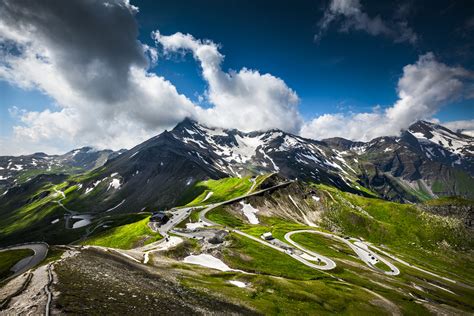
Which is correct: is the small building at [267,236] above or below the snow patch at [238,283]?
above

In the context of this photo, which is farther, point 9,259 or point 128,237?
point 128,237

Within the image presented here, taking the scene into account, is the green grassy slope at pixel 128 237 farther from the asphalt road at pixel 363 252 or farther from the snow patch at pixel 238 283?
the asphalt road at pixel 363 252

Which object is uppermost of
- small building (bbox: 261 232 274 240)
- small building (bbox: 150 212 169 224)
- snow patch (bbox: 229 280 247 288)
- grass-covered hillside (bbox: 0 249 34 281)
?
small building (bbox: 150 212 169 224)

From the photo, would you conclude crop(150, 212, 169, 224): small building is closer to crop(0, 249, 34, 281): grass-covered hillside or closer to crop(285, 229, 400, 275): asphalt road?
crop(0, 249, 34, 281): grass-covered hillside

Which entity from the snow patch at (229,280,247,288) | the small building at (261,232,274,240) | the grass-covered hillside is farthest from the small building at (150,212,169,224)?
the snow patch at (229,280,247,288)

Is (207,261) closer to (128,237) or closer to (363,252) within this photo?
(128,237)

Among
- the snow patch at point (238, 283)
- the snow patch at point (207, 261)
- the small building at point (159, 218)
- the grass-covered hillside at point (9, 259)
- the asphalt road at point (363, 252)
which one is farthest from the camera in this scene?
the small building at point (159, 218)

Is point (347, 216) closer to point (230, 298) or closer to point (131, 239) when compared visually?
point (131, 239)

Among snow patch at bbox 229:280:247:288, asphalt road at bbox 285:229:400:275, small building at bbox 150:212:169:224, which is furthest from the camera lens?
small building at bbox 150:212:169:224

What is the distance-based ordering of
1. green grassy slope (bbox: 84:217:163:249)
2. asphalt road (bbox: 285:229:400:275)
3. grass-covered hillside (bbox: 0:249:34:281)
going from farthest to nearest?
asphalt road (bbox: 285:229:400:275) < green grassy slope (bbox: 84:217:163:249) < grass-covered hillside (bbox: 0:249:34:281)

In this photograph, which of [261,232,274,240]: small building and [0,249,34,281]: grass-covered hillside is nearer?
[0,249,34,281]: grass-covered hillside

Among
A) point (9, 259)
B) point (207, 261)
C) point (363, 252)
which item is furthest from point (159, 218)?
point (363, 252)

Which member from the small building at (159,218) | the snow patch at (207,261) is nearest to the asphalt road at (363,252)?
the snow patch at (207,261)

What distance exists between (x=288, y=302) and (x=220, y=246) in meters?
39.8
